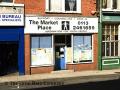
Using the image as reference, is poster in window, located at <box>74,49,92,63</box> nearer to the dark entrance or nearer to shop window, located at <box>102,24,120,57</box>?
shop window, located at <box>102,24,120,57</box>

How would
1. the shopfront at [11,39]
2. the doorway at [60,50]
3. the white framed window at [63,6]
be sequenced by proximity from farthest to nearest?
the doorway at [60,50]
the white framed window at [63,6]
the shopfront at [11,39]

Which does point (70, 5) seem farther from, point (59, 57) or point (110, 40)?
point (110, 40)

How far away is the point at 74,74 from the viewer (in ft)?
91.0

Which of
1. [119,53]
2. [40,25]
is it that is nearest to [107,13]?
[119,53]

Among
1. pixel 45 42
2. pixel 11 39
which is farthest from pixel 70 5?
pixel 11 39

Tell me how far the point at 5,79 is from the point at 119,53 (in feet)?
31.8

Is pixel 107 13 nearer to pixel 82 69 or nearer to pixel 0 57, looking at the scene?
pixel 82 69

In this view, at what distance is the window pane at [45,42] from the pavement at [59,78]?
1775 millimetres

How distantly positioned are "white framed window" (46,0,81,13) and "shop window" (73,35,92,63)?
182 cm

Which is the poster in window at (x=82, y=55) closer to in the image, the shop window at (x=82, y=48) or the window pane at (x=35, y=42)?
the shop window at (x=82, y=48)

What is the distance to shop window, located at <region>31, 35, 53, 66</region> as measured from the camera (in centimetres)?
2811

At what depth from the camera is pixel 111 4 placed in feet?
102

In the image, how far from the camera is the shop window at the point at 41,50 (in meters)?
28.1

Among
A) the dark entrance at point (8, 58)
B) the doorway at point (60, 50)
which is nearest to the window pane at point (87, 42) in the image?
the doorway at point (60, 50)
